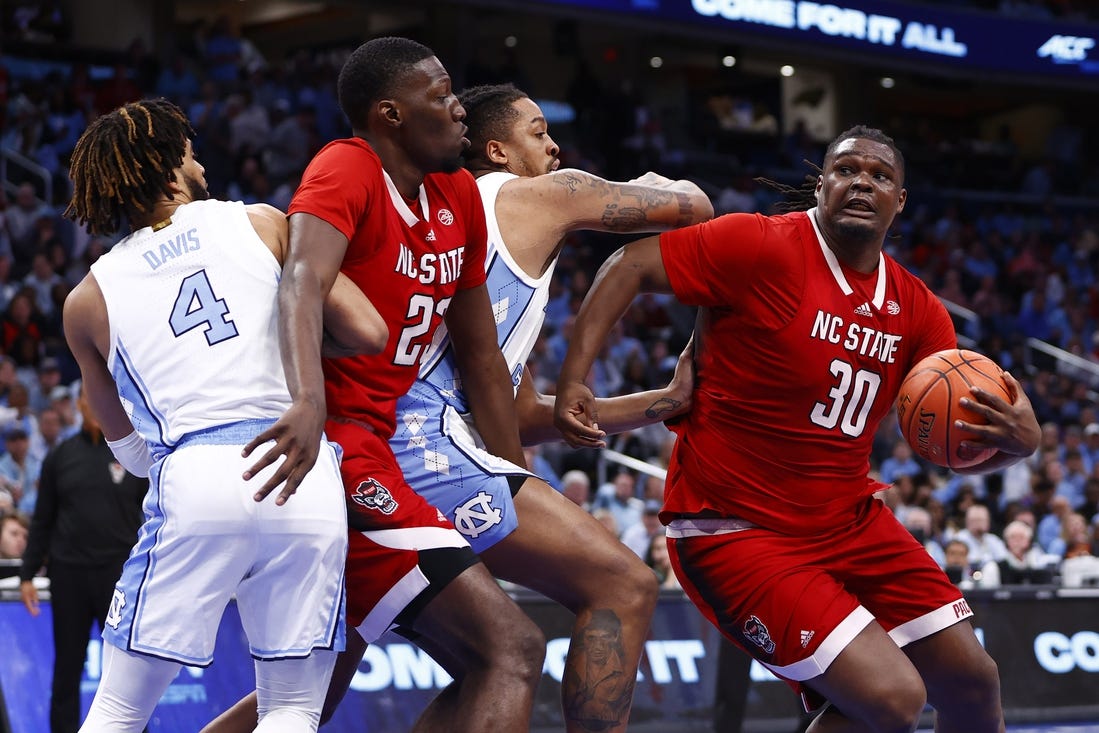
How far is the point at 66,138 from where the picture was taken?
47.8ft

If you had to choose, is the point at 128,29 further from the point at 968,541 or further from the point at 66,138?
the point at 968,541

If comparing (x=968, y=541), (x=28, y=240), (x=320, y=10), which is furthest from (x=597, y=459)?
(x=320, y=10)

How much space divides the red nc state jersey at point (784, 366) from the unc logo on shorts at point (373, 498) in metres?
1.27

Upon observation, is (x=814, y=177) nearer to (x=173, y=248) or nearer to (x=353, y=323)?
(x=353, y=323)

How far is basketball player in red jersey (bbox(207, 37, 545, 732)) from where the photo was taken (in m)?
3.43

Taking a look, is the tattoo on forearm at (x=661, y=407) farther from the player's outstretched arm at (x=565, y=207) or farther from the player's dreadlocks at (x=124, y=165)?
the player's dreadlocks at (x=124, y=165)

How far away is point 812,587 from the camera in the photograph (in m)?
4.29

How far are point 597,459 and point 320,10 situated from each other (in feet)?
37.0

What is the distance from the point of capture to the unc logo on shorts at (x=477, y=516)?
3.69 meters

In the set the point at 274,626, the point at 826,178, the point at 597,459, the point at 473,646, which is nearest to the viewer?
the point at 274,626

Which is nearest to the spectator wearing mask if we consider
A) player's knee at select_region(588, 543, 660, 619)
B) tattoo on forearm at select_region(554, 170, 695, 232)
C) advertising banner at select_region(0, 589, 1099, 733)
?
advertising banner at select_region(0, 589, 1099, 733)

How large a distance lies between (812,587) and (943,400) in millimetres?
685

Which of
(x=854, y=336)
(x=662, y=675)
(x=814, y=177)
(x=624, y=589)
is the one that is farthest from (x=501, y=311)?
(x=662, y=675)

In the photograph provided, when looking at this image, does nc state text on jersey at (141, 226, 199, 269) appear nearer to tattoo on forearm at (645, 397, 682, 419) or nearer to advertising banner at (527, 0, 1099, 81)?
tattoo on forearm at (645, 397, 682, 419)
